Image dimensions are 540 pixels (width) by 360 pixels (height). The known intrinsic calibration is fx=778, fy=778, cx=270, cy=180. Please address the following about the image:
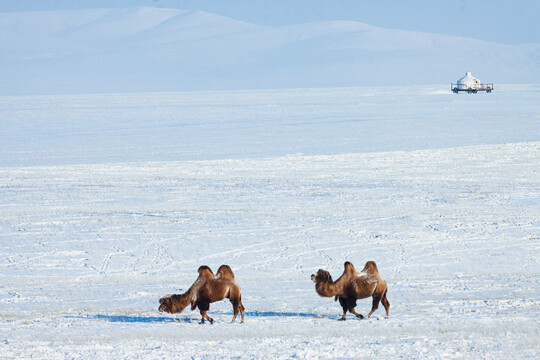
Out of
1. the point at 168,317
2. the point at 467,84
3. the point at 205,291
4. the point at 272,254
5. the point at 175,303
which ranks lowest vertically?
the point at 168,317

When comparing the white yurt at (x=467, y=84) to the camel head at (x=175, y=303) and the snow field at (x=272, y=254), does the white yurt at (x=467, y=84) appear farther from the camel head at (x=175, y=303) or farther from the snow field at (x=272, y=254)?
the camel head at (x=175, y=303)

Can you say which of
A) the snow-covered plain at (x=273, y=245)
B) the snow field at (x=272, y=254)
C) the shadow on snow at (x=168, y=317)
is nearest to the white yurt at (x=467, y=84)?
the snow-covered plain at (x=273, y=245)

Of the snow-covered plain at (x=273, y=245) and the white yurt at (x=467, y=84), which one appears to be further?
the white yurt at (x=467, y=84)

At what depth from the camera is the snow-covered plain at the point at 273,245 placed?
646 cm

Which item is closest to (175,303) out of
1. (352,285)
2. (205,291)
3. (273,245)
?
(205,291)

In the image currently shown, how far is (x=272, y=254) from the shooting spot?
1084cm

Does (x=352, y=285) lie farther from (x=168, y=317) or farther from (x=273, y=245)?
(x=273, y=245)

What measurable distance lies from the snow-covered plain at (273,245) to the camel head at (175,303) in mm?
235

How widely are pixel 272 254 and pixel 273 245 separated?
23.9 inches

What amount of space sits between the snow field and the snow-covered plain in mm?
32

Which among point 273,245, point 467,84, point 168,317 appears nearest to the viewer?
point 168,317

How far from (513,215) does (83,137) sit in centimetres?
2334

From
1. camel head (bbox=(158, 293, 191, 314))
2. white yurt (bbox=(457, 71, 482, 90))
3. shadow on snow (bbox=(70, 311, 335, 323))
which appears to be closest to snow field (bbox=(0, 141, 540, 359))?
shadow on snow (bbox=(70, 311, 335, 323))

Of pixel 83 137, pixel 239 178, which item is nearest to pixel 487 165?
pixel 239 178
